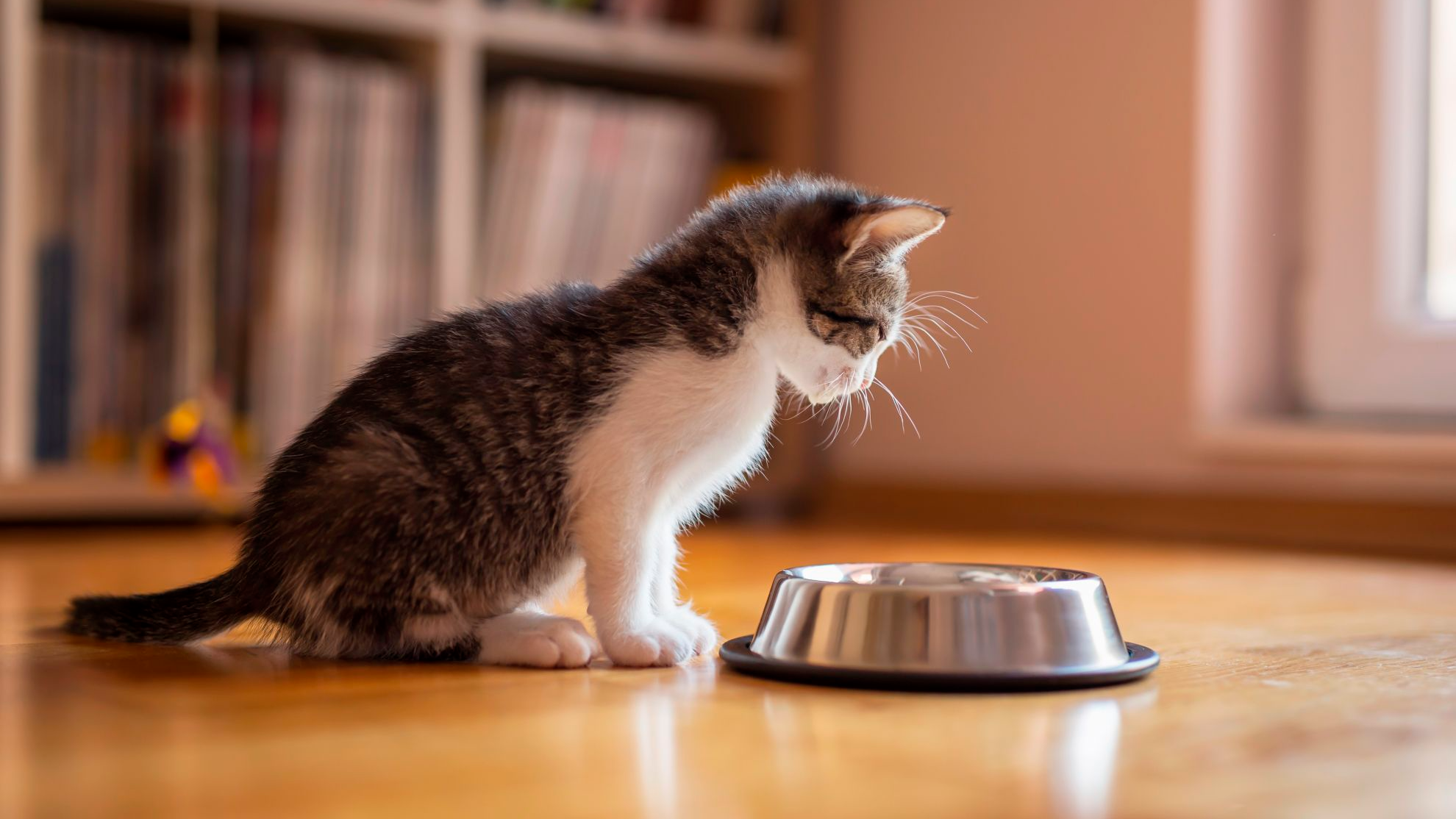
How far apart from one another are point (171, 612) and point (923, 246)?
202cm

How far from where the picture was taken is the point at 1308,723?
35.9 inches

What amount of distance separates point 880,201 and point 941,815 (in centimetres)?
64

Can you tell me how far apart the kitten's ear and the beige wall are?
1.34 m

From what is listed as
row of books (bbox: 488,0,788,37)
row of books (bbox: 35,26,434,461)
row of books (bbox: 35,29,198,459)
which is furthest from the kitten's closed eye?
row of books (bbox: 488,0,788,37)

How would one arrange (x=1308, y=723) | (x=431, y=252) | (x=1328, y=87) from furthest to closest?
(x=431, y=252) < (x=1328, y=87) < (x=1308, y=723)

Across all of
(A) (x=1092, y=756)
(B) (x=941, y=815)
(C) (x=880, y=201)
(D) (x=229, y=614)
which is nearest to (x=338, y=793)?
(B) (x=941, y=815)

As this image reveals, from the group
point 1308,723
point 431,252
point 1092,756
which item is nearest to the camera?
point 1092,756

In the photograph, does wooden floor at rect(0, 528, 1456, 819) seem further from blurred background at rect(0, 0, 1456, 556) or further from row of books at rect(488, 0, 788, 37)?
row of books at rect(488, 0, 788, 37)

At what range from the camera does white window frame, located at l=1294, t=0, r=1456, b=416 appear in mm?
2340

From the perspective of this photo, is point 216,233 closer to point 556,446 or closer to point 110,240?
point 110,240

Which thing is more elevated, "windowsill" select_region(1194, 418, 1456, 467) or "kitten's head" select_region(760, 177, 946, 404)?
"kitten's head" select_region(760, 177, 946, 404)

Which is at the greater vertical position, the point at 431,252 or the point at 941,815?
the point at 431,252

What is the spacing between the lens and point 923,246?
298 centimetres

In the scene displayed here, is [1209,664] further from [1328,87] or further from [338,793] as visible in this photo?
[1328,87]
